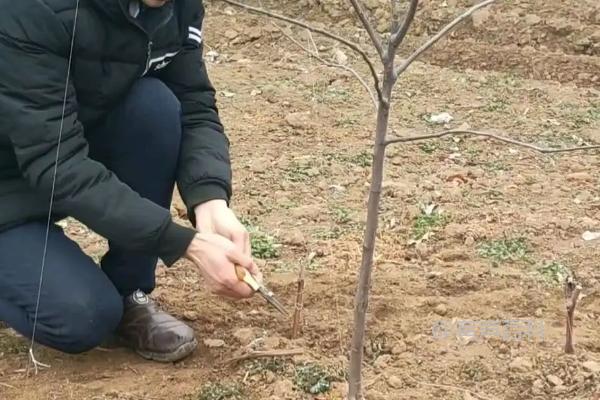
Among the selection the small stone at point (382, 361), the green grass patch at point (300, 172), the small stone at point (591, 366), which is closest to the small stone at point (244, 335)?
the small stone at point (382, 361)

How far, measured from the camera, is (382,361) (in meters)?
2.37

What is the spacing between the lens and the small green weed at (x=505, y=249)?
2.99 m

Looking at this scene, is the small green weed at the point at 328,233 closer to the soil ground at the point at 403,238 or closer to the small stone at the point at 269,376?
the soil ground at the point at 403,238

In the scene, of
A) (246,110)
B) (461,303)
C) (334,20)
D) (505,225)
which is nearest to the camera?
→ (461,303)

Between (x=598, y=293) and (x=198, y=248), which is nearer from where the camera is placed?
(x=198, y=248)

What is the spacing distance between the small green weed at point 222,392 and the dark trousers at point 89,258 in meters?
0.30

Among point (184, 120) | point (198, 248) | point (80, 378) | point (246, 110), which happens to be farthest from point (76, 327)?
point (246, 110)

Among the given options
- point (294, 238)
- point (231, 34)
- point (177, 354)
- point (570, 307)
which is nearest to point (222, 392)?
point (177, 354)

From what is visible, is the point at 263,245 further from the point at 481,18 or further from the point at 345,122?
the point at 481,18

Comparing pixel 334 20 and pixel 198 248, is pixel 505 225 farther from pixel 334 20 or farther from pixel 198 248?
pixel 334 20

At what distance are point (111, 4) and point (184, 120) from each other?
0.48m

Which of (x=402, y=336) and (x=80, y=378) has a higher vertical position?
(x=402, y=336)

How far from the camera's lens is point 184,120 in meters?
2.49

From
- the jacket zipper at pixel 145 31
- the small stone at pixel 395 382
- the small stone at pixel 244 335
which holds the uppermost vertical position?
the jacket zipper at pixel 145 31
